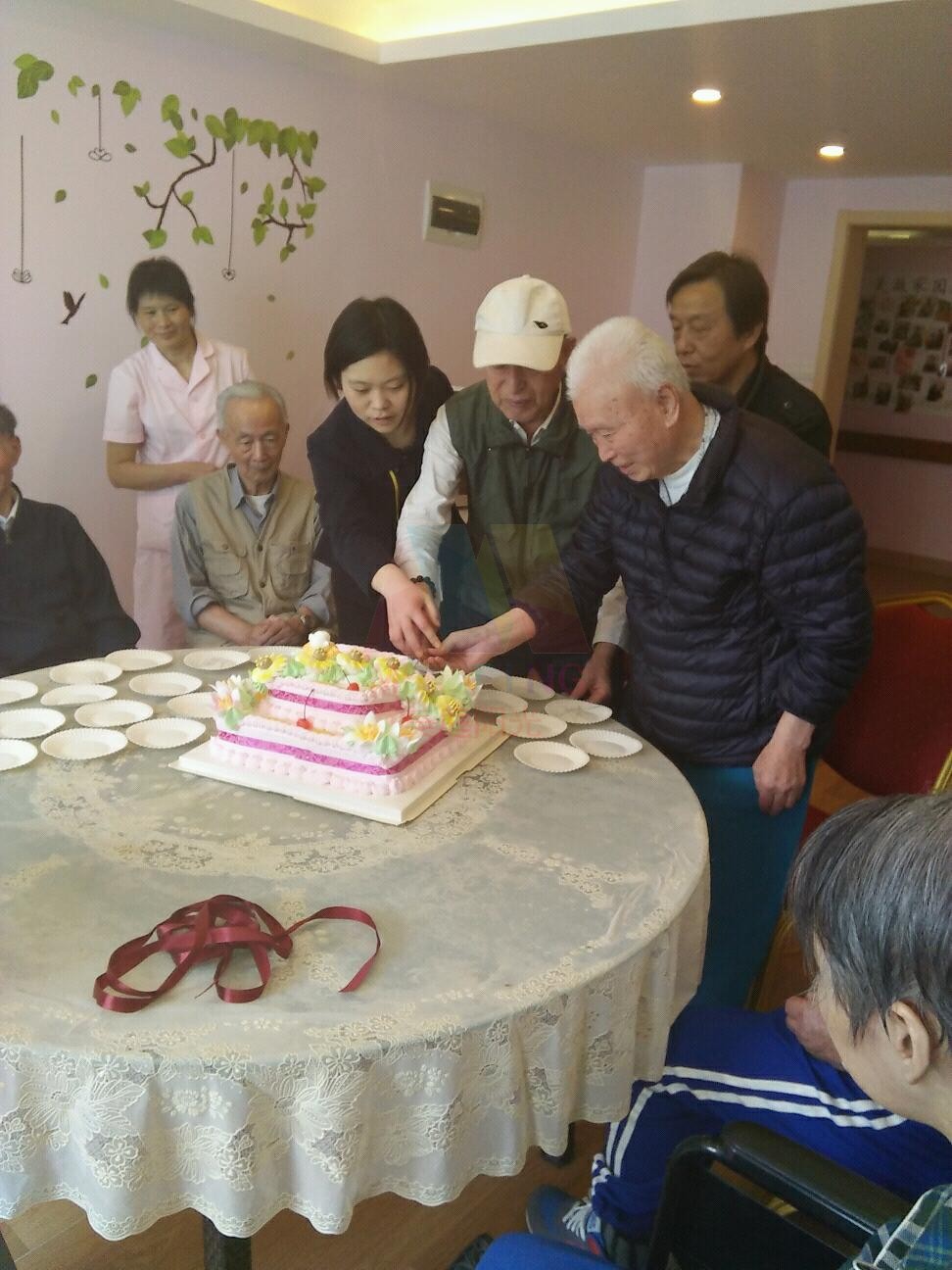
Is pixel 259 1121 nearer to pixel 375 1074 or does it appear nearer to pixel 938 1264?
pixel 375 1074

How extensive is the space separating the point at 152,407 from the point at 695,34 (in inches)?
71.9

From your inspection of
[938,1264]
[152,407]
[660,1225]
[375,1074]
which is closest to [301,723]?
[375,1074]

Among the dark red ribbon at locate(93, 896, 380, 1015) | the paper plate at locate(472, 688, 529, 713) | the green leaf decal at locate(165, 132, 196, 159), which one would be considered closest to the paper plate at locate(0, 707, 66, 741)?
the dark red ribbon at locate(93, 896, 380, 1015)

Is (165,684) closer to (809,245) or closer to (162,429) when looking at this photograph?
(162,429)

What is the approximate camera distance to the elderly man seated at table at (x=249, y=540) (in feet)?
9.31

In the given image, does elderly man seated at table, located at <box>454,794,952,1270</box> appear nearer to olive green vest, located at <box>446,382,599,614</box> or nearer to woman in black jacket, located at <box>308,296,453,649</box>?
olive green vest, located at <box>446,382,599,614</box>

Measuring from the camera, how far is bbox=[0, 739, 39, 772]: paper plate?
5.40ft

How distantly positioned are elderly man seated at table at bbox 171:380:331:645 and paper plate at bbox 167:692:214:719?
0.87m

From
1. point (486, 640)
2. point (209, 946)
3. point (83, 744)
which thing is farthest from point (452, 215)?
→ point (209, 946)

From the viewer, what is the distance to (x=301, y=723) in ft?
5.66

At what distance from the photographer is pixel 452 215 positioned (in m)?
3.49

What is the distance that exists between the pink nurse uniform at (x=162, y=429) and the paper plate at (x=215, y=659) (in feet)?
2.22

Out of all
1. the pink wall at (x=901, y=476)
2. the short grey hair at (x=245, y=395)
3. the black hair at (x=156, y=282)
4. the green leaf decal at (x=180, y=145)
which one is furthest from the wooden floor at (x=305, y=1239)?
the pink wall at (x=901, y=476)

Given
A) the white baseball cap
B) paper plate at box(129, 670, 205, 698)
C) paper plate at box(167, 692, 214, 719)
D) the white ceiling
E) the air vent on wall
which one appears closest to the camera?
paper plate at box(167, 692, 214, 719)
